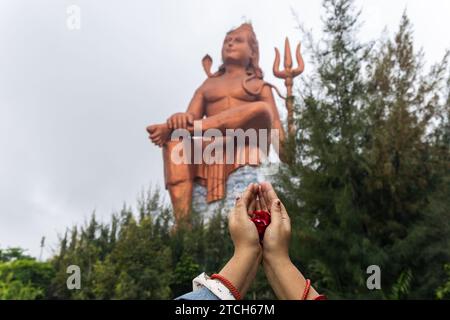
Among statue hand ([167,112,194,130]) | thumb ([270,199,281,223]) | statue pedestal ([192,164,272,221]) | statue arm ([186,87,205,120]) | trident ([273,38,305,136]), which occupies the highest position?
Answer: trident ([273,38,305,136])

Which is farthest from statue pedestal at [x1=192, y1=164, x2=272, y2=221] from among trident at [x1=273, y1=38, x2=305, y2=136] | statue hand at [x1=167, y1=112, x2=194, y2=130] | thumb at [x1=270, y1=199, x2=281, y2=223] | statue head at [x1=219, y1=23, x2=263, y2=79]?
thumb at [x1=270, y1=199, x2=281, y2=223]

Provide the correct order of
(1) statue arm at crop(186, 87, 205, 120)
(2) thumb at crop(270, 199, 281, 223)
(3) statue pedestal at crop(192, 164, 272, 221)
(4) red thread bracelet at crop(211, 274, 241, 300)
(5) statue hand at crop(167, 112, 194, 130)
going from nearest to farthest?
(4) red thread bracelet at crop(211, 274, 241, 300) < (2) thumb at crop(270, 199, 281, 223) < (5) statue hand at crop(167, 112, 194, 130) < (3) statue pedestal at crop(192, 164, 272, 221) < (1) statue arm at crop(186, 87, 205, 120)

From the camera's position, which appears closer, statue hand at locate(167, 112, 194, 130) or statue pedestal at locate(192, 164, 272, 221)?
statue hand at locate(167, 112, 194, 130)

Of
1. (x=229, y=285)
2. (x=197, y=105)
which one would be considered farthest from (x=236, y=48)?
(x=229, y=285)

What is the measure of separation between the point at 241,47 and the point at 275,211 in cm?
1283

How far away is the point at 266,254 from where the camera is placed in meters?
0.85

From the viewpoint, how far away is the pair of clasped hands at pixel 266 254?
2.61 feet

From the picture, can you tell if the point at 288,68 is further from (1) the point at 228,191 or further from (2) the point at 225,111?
(1) the point at 228,191

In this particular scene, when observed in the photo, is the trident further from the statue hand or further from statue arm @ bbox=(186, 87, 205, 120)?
the statue hand

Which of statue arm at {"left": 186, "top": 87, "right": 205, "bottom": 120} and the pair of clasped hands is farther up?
statue arm at {"left": 186, "top": 87, "right": 205, "bottom": 120}

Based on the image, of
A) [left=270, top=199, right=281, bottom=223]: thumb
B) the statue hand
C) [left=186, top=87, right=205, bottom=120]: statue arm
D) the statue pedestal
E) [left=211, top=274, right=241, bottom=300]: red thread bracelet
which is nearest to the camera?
[left=211, top=274, right=241, bottom=300]: red thread bracelet

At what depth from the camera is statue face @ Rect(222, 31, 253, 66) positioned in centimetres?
1341

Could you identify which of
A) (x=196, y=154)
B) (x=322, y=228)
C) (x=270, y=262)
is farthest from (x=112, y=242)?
(x=270, y=262)
